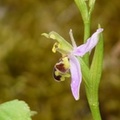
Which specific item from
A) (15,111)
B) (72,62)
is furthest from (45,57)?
(15,111)

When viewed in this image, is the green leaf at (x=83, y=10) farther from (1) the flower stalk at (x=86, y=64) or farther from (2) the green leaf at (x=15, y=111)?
(2) the green leaf at (x=15, y=111)

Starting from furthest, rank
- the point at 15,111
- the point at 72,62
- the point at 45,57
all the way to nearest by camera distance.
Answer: the point at 45,57 → the point at 72,62 → the point at 15,111

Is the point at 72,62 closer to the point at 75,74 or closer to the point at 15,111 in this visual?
the point at 75,74

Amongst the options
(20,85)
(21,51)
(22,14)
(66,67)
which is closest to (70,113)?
(20,85)

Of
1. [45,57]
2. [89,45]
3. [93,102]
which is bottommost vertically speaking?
[93,102]

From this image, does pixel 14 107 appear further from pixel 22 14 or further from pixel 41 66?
pixel 22 14
